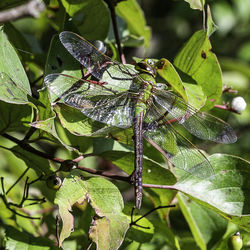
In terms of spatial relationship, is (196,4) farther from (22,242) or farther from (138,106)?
(22,242)

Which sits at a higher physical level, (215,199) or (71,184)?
(71,184)

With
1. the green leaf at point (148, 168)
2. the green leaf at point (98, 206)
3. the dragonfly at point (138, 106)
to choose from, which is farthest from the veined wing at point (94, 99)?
the green leaf at point (98, 206)

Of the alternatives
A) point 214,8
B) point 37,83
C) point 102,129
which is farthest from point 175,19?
point 102,129

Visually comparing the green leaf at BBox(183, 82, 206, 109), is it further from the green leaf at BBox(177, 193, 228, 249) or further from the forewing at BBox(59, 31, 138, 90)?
the green leaf at BBox(177, 193, 228, 249)

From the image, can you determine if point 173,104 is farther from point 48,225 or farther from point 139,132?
point 48,225

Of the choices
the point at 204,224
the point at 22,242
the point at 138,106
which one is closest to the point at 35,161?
the point at 22,242

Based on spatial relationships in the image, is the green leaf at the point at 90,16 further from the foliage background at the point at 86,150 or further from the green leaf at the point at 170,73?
→ the green leaf at the point at 170,73
